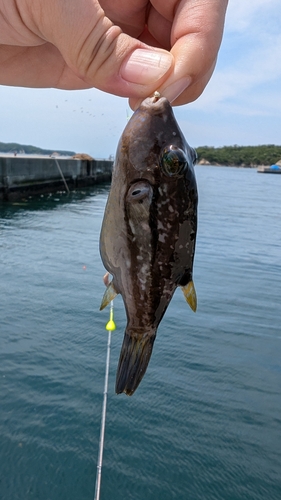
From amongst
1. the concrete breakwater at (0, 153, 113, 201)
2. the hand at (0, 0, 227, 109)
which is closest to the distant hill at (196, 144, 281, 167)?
the concrete breakwater at (0, 153, 113, 201)

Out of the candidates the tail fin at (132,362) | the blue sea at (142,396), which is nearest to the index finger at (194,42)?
the tail fin at (132,362)

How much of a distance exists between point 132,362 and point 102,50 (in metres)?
1.56

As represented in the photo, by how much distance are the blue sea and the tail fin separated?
3460 mm

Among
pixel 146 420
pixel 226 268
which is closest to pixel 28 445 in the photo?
pixel 146 420

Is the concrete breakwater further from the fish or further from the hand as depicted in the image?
the fish

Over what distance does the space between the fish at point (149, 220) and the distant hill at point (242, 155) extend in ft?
462

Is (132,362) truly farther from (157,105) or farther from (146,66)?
(146,66)

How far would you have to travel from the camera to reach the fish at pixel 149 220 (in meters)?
2.01

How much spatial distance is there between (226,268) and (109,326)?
27.5 ft

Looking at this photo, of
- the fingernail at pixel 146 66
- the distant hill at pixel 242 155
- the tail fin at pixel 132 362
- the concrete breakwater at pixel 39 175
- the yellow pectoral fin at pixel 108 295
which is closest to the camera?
the fingernail at pixel 146 66

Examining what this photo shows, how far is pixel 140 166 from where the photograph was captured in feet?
6.64

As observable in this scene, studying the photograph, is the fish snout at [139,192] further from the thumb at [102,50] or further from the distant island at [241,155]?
the distant island at [241,155]

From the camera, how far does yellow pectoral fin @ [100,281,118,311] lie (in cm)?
230

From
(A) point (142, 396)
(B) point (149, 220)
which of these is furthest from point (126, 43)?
(A) point (142, 396)
